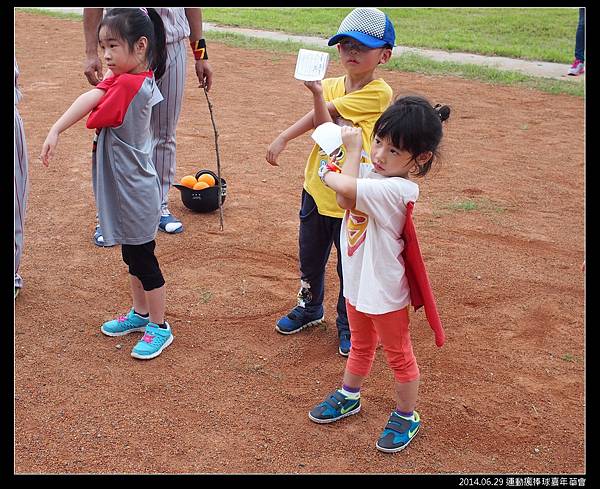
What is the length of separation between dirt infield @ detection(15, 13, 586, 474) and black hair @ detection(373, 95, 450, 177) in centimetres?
122

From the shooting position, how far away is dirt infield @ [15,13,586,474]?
306 cm

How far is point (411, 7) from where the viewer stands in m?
16.8

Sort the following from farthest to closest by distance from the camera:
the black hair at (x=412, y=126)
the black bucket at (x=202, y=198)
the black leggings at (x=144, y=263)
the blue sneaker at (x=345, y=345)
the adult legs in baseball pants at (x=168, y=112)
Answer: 1. the black bucket at (x=202, y=198)
2. the adult legs in baseball pants at (x=168, y=112)
3. the blue sneaker at (x=345, y=345)
4. the black leggings at (x=144, y=263)
5. the black hair at (x=412, y=126)

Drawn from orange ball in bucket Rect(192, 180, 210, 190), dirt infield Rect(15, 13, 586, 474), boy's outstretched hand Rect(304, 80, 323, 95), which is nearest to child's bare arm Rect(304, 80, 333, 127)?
boy's outstretched hand Rect(304, 80, 323, 95)

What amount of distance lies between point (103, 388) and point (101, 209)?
2.64ft

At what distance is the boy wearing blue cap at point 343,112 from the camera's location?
3.23 meters

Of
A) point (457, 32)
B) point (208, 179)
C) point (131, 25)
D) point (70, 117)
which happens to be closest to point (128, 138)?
point (70, 117)

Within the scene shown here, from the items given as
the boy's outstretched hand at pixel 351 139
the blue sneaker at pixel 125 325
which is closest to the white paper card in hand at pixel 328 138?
the boy's outstretched hand at pixel 351 139

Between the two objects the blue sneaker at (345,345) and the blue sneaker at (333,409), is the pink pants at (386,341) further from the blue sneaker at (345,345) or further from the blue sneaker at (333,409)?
the blue sneaker at (345,345)

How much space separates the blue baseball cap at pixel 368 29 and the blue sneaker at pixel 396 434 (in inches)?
61.0

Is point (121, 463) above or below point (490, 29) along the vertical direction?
below

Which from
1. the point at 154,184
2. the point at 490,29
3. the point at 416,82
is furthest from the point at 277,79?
the point at 154,184

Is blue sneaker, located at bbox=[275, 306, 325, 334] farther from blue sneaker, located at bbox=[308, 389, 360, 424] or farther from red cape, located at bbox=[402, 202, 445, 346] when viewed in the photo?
red cape, located at bbox=[402, 202, 445, 346]

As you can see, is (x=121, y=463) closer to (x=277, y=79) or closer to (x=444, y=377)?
(x=444, y=377)
